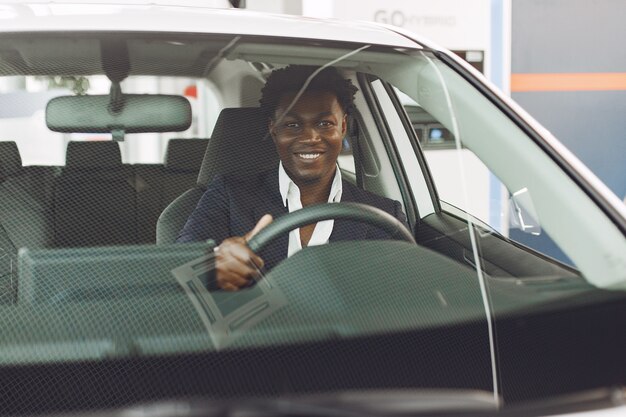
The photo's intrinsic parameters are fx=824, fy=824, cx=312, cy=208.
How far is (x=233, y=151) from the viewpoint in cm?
186

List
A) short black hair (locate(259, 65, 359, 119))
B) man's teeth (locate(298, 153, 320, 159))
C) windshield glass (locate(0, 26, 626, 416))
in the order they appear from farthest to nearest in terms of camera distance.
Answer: man's teeth (locate(298, 153, 320, 159)) < short black hair (locate(259, 65, 359, 119)) < windshield glass (locate(0, 26, 626, 416))

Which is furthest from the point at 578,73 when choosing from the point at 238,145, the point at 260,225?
the point at 260,225

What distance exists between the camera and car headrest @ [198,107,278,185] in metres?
1.81

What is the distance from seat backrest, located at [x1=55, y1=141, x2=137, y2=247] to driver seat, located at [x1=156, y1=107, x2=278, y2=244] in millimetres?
126

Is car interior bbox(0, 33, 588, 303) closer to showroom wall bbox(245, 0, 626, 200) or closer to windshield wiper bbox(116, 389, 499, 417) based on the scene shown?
windshield wiper bbox(116, 389, 499, 417)

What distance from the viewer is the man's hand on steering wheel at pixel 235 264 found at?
1526 millimetres

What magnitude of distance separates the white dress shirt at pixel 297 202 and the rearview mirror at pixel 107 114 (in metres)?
0.29

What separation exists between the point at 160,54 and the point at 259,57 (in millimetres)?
210

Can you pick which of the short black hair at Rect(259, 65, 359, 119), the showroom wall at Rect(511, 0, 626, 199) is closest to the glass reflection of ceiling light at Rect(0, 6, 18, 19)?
the short black hair at Rect(259, 65, 359, 119)

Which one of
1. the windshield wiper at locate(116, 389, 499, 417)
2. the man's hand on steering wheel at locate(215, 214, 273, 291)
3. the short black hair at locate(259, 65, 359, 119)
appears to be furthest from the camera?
the short black hair at locate(259, 65, 359, 119)

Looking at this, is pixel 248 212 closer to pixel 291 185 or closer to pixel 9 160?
pixel 291 185

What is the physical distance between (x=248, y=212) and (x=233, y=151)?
0.54 ft

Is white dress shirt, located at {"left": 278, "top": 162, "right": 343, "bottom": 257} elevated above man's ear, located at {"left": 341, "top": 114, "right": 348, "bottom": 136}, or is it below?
below

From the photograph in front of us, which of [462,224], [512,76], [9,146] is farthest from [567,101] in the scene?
[9,146]
